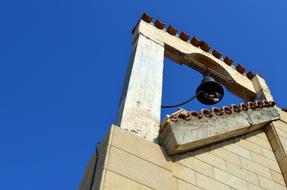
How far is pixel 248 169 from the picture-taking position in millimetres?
4383

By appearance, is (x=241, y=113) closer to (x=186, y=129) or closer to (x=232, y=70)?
(x=186, y=129)

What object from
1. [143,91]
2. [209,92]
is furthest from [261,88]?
[143,91]

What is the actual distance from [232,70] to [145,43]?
254 cm

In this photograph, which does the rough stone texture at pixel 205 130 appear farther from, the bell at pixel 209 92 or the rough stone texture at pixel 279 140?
the bell at pixel 209 92

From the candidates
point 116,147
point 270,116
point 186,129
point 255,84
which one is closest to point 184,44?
point 255,84

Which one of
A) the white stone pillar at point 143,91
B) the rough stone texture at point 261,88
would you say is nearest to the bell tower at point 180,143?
the white stone pillar at point 143,91

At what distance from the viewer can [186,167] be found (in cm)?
379

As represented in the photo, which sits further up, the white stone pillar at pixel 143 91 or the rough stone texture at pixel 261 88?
the rough stone texture at pixel 261 88

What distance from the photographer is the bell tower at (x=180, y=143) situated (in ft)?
10.9

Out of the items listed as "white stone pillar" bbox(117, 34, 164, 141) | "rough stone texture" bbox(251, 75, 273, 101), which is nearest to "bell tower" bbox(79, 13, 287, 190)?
"white stone pillar" bbox(117, 34, 164, 141)

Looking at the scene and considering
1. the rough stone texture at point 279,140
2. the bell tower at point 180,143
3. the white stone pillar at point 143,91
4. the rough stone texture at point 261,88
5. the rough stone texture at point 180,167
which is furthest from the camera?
the rough stone texture at point 261,88

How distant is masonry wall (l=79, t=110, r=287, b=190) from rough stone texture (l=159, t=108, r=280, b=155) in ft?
0.31

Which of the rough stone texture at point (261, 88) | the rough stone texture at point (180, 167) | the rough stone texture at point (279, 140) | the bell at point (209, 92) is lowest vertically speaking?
the rough stone texture at point (180, 167)

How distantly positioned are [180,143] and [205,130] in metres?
0.59
